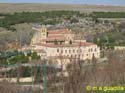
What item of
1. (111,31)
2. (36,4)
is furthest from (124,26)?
(36,4)

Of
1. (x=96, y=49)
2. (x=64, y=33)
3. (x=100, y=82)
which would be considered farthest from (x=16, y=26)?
(x=100, y=82)

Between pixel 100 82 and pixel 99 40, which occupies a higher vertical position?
pixel 100 82

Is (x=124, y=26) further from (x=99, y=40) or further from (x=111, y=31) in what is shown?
(x=99, y=40)

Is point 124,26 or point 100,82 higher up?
point 100,82

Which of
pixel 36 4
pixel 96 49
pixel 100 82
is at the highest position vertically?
pixel 100 82

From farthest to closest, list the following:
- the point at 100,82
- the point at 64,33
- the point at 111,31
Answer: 1. the point at 111,31
2. the point at 64,33
3. the point at 100,82

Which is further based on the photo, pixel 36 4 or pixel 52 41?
pixel 36 4

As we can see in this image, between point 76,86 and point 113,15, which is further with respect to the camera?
point 113,15

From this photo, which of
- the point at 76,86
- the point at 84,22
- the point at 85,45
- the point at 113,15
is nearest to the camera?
the point at 76,86

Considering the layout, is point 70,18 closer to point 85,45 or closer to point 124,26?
point 124,26
